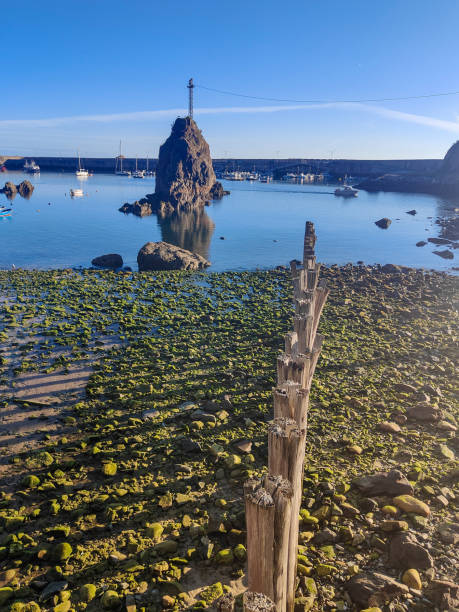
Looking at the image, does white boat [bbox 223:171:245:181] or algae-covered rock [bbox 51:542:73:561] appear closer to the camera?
algae-covered rock [bbox 51:542:73:561]

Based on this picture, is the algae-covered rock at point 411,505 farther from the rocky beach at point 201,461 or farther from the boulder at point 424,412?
the boulder at point 424,412

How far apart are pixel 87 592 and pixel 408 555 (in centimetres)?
421

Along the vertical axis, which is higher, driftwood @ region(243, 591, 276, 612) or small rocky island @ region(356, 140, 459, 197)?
small rocky island @ region(356, 140, 459, 197)

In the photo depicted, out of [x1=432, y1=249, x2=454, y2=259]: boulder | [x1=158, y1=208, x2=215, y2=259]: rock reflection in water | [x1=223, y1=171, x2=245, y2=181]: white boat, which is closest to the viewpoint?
[x1=432, y1=249, x2=454, y2=259]: boulder

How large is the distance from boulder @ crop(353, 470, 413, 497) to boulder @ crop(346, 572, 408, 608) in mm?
1650

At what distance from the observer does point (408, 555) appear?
16.8 feet

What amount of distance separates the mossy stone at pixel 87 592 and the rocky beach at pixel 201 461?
17 millimetres

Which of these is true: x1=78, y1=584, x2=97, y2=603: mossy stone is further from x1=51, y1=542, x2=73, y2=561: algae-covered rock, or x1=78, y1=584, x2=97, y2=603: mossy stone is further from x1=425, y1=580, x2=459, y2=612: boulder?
x1=425, y1=580, x2=459, y2=612: boulder

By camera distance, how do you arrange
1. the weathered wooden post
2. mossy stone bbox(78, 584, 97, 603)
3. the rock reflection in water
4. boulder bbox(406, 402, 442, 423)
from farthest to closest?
the rock reflection in water, boulder bbox(406, 402, 442, 423), mossy stone bbox(78, 584, 97, 603), the weathered wooden post

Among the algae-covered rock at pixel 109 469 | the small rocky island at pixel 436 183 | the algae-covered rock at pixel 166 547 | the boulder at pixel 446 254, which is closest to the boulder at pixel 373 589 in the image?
the algae-covered rock at pixel 166 547

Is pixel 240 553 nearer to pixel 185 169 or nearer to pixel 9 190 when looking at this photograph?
pixel 9 190

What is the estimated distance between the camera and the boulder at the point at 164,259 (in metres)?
26.2

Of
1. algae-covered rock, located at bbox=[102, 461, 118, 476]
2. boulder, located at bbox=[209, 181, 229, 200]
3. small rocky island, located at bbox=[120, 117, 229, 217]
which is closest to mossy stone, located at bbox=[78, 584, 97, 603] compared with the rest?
algae-covered rock, located at bbox=[102, 461, 118, 476]

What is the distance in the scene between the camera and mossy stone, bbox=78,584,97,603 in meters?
4.62
